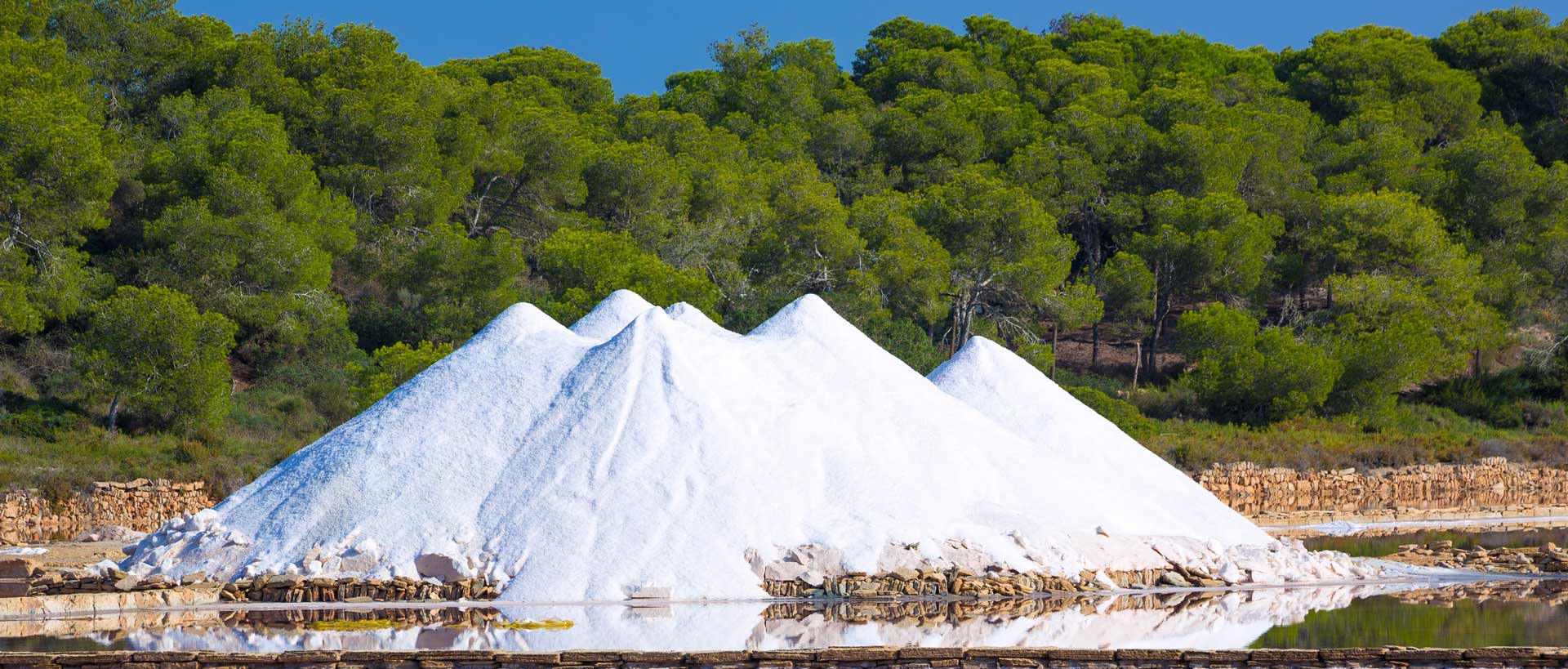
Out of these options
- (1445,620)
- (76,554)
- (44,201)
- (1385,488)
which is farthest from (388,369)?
(1445,620)

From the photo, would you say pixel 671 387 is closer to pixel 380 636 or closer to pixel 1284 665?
pixel 380 636

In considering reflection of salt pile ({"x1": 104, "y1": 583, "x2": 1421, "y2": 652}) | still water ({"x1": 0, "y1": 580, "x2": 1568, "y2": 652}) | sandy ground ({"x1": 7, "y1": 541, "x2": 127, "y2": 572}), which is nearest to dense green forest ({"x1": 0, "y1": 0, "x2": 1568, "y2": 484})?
sandy ground ({"x1": 7, "y1": 541, "x2": 127, "y2": 572})

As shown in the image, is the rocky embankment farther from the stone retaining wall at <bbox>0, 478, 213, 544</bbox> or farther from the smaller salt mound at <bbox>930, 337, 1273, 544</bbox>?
the stone retaining wall at <bbox>0, 478, 213, 544</bbox>

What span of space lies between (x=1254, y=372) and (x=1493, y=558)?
16.4 meters

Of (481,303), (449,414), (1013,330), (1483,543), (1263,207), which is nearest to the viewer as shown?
(449,414)

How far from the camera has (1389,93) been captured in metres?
52.4

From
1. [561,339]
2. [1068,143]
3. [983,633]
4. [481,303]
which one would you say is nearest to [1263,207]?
[1068,143]

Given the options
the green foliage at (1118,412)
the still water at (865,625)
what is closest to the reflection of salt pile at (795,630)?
the still water at (865,625)

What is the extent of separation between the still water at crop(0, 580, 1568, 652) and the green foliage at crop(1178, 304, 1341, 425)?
62.6 ft

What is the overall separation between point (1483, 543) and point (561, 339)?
12.2 meters

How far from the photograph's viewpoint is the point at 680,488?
14836mm

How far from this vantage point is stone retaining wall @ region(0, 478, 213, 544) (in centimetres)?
2152

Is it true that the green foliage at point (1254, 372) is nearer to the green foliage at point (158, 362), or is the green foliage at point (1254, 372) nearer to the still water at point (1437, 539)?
the still water at point (1437, 539)

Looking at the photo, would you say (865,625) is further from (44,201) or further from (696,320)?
(44,201)
